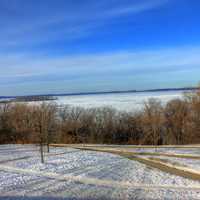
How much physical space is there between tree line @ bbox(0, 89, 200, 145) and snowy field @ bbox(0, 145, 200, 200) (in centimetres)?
1871

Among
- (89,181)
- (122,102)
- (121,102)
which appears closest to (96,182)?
(89,181)

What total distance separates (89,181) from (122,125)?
26.3 m

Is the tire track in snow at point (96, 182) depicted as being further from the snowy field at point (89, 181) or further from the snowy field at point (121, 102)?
the snowy field at point (121, 102)

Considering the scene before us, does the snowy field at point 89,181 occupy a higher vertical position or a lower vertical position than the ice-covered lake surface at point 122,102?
lower

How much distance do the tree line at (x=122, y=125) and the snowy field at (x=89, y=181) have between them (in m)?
18.7

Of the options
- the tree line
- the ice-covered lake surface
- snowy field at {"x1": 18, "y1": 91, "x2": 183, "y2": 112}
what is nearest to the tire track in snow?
the tree line

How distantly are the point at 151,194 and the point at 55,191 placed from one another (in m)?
3.37

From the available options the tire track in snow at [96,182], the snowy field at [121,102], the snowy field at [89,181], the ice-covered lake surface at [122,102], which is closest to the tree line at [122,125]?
the snowy field at [121,102]

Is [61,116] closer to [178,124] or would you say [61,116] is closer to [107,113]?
[107,113]

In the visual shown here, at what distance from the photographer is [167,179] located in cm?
1165

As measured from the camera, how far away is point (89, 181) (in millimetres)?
11188

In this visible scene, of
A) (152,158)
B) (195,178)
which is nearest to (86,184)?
(195,178)

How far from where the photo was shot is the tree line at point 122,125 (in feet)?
113

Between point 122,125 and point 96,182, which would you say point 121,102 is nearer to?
point 122,125
